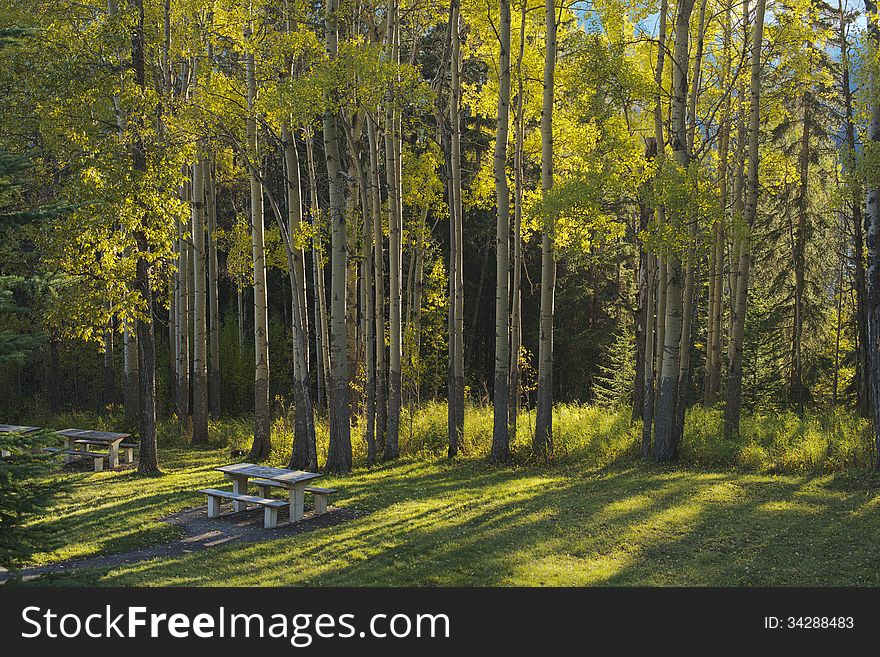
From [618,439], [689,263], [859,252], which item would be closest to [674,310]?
[689,263]

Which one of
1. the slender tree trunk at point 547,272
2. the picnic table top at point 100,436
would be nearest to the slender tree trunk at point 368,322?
the slender tree trunk at point 547,272

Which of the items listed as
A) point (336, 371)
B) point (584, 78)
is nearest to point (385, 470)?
point (336, 371)

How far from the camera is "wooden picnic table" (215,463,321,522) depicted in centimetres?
1009

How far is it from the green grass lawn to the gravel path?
22 cm

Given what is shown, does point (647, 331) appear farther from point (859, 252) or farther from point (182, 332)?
point (182, 332)

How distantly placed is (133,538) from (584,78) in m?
9.34

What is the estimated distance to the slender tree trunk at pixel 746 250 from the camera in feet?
43.6

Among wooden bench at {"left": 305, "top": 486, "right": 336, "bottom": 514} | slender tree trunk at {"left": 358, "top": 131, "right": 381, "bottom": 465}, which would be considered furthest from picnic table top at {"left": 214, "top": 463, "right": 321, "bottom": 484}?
slender tree trunk at {"left": 358, "top": 131, "right": 381, "bottom": 465}

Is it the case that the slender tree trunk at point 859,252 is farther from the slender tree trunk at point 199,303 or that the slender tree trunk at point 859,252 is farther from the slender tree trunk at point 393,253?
the slender tree trunk at point 199,303

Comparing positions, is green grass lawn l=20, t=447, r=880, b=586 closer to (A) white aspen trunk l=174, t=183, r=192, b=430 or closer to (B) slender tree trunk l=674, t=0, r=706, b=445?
(B) slender tree trunk l=674, t=0, r=706, b=445

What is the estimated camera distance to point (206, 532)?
31.1 ft

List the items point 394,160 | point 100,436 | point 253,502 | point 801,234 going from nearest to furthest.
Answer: point 253,502 → point 394,160 → point 100,436 → point 801,234

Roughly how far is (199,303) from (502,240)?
24.0 feet
